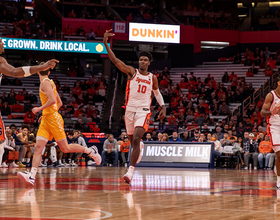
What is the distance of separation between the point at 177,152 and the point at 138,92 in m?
8.88

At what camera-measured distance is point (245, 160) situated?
16922mm

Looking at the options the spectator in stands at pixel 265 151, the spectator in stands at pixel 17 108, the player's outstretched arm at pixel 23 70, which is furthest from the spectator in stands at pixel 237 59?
the player's outstretched arm at pixel 23 70

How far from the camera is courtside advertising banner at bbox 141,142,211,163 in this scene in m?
15.8

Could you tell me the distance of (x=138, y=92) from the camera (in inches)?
297

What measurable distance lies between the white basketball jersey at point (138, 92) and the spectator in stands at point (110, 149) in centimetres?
1025

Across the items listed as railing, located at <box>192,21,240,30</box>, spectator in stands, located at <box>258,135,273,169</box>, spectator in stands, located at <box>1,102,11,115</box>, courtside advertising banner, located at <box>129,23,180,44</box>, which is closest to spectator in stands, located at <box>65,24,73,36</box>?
courtside advertising banner, located at <box>129,23,180,44</box>

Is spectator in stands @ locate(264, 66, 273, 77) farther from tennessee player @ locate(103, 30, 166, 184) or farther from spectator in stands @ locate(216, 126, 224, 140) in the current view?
tennessee player @ locate(103, 30, 166, 184)

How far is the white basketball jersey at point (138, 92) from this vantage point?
7.54 meters

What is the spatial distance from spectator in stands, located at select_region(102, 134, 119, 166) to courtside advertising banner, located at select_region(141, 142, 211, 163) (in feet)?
5.86

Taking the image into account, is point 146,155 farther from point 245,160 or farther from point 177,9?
point 177,9

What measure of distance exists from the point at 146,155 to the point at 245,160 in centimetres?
404

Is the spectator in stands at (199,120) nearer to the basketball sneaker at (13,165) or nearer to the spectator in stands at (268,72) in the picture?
the spectator in stands at (268,72)

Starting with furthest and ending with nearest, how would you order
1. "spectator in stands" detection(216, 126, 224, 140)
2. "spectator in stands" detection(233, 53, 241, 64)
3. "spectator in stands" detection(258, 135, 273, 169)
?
1. "spectator in stands" detection(233, 53, 241, 64)
2. "spectator in stands" detection(216, 126, 224, 140)
3. "spectator in stands" detection(258, 135, 273, 169)

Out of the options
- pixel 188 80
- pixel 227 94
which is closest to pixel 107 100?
pixel 188 80
